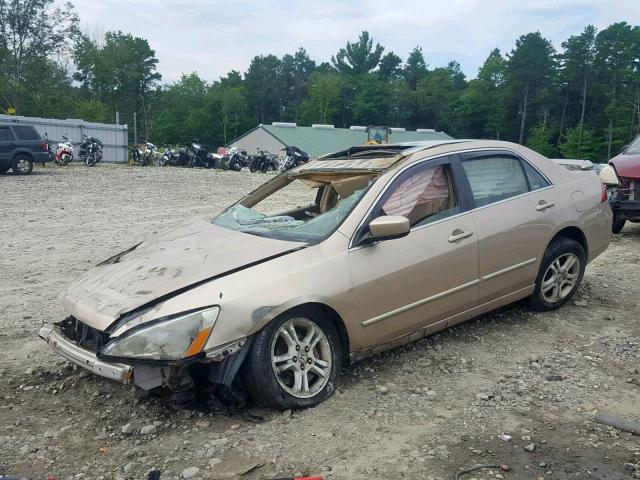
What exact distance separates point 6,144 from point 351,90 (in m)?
93.9

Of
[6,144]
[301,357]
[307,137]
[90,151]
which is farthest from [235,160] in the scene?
[307,137]

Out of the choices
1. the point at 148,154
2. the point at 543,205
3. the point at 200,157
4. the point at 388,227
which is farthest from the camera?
the point at 200,157

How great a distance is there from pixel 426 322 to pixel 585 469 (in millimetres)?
1513

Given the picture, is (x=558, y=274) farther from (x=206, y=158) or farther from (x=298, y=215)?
(x=206, y=158)

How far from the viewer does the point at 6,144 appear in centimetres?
2055

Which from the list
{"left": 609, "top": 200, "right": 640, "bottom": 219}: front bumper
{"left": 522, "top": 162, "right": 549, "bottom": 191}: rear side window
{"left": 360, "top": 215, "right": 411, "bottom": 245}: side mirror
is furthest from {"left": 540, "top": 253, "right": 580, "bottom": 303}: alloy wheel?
{"left": 609, "top": 200, "right": 640, "bottom": 219}: front bumper

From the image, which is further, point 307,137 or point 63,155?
point 307,137

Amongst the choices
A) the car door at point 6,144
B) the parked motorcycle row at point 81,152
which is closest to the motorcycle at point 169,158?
the parked motorcycle row at point 81,152

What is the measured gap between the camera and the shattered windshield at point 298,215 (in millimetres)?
4125

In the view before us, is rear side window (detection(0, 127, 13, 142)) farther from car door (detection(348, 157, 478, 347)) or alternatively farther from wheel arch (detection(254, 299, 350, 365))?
wheel arch (detection(254, 299, 350, 365))

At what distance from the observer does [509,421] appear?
3555mm

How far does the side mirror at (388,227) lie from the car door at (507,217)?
908mm

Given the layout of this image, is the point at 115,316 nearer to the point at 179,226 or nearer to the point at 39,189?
the point at 179,226

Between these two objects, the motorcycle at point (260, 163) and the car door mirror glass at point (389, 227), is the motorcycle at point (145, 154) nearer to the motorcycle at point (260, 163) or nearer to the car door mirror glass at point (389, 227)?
the motorcycle at point (260, 163)
